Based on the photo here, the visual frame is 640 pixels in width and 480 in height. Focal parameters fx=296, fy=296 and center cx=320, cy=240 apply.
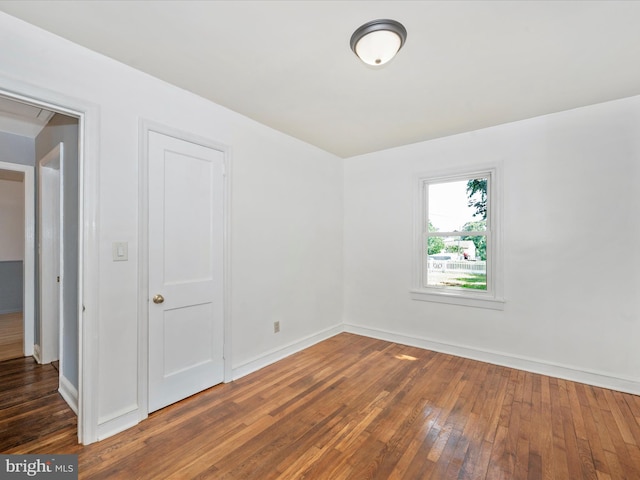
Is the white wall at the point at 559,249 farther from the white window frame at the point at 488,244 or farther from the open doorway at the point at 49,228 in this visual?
the open doorway at the point at 49,228

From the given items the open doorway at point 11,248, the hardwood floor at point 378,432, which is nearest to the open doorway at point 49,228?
the hardwood floor at point 378,432

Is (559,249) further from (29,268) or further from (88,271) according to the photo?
(29,268)

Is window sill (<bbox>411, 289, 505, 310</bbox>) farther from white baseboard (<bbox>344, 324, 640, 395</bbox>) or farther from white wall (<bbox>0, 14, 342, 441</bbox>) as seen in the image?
white wall (<bbox>0, 14, 342, 441</bbox>)

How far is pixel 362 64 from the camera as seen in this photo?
2.19m

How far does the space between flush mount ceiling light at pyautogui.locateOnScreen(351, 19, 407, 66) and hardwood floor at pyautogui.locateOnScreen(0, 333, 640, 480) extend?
253 centimetres

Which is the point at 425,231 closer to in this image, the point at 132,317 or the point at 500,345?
the point at 500,345

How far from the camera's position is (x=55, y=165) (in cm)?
307

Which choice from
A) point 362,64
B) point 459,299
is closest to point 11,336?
point 362,64

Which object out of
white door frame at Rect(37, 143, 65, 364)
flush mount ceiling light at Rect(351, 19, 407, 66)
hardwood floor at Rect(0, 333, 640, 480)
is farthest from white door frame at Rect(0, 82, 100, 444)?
flush mount ceiling light at Rect(351, 19, 407, 66)

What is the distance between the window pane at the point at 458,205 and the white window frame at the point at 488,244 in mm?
66

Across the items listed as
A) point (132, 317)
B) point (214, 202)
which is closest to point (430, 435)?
point (132, 317)

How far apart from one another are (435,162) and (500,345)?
89.9 inches

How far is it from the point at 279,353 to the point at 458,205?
9.26 ft

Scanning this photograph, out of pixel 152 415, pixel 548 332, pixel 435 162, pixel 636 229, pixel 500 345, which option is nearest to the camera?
pixel 152 415
